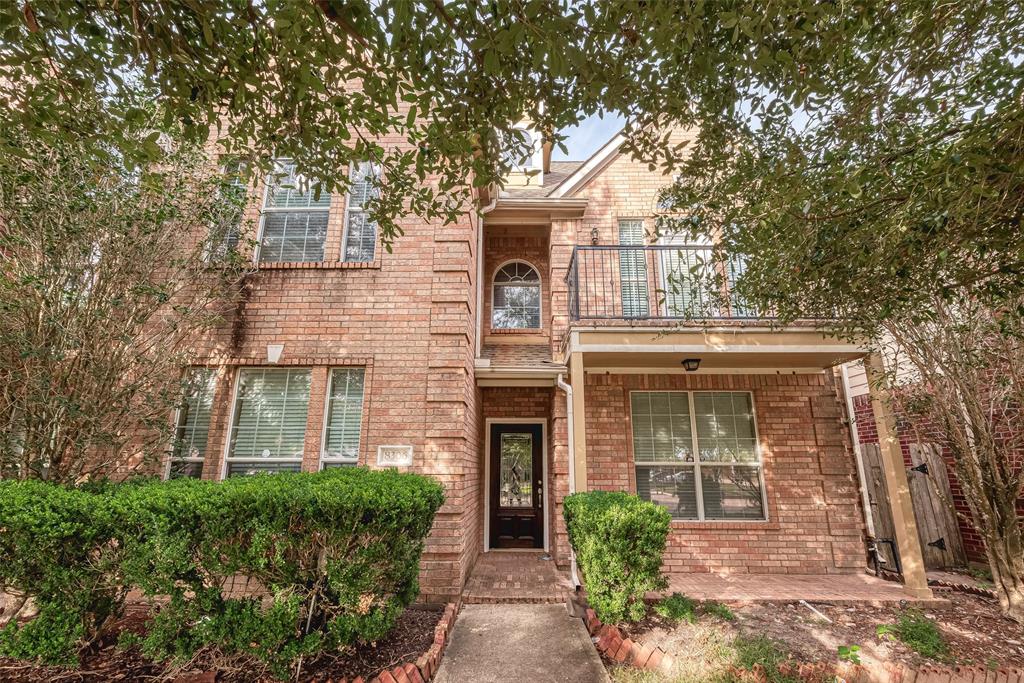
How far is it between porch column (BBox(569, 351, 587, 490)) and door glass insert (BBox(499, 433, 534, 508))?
2.65m

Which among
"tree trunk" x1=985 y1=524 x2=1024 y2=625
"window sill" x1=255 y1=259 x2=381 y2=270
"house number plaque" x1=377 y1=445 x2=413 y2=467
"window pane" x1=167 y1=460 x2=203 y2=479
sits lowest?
"tree trunk" x1=985 y1=524 x2=1024 y2=625

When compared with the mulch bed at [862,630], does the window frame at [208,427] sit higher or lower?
higher

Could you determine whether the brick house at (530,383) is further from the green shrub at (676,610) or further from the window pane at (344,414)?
the green shrub at (676,610)

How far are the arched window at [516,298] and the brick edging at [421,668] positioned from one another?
209 inches

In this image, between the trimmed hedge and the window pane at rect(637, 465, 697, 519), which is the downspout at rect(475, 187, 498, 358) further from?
the trimmed hedge

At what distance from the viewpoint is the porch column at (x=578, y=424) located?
18.3 feet

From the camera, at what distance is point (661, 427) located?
720 cm

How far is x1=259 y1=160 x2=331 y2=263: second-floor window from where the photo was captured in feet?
20.6

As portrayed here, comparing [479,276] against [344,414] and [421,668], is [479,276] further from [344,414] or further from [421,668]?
[421,668]

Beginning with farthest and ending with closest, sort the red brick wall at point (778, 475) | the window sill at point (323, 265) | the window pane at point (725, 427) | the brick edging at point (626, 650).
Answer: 1. the window pane at point (725, 427)
2. the red brick wall at point (778, 475)
3. the window sill at point (323, 265)
4. the brick edging at point (626, 650)

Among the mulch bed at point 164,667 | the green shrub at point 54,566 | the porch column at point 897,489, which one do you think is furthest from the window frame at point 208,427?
the porch column at point 897,489

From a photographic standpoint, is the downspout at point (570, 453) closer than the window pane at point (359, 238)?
Yes

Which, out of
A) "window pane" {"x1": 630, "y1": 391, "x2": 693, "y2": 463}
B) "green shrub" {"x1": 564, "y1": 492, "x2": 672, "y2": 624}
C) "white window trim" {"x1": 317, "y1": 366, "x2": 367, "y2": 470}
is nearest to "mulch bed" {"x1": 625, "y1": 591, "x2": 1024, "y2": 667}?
"green shrub" {"x1": 564, "y1": 492, "x2": 672, "y2": 624}

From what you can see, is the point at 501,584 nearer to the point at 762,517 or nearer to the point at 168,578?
the point at 168,578
